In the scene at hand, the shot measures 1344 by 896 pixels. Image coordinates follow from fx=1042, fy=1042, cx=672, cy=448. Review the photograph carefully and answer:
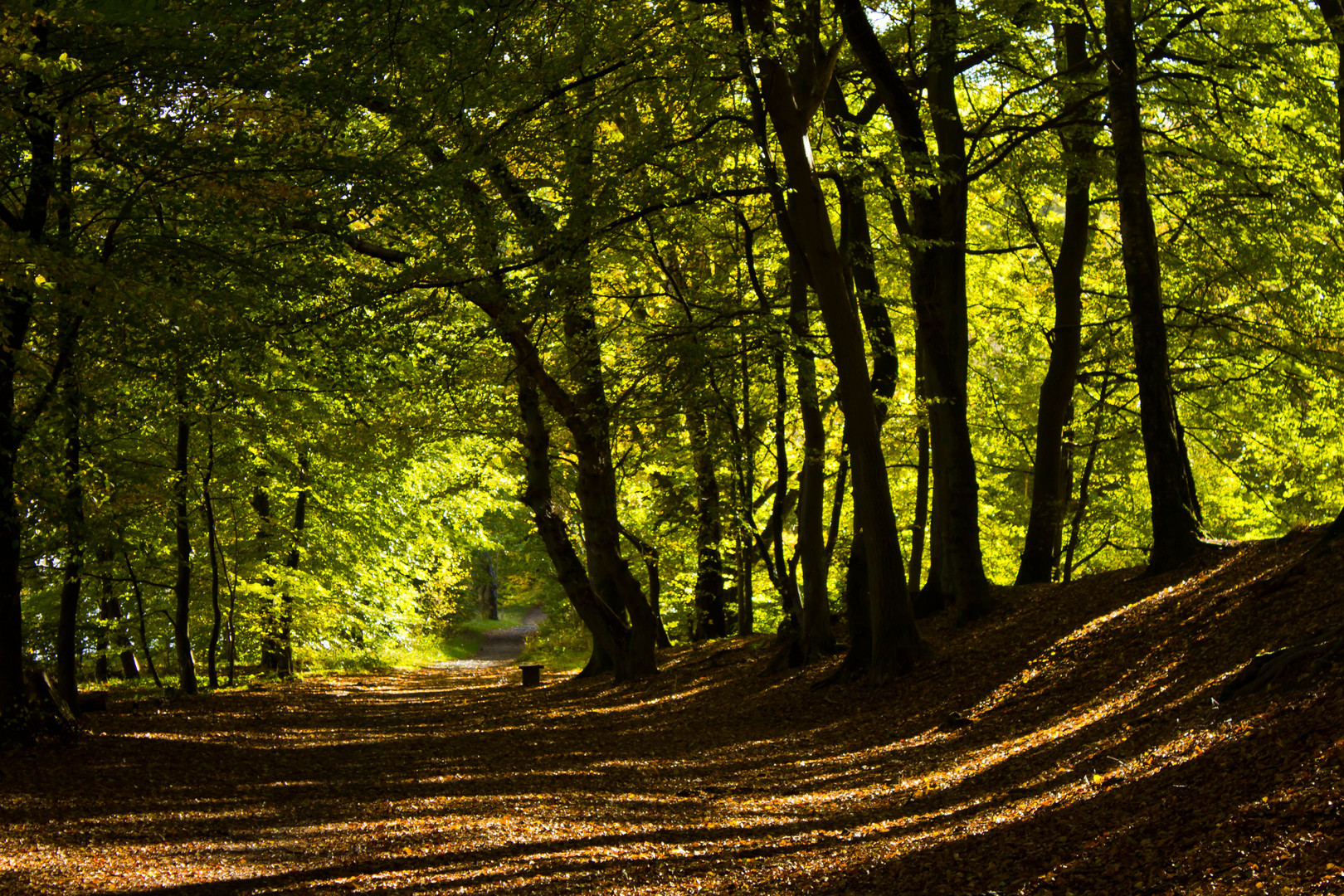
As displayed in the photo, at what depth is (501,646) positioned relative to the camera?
47.3m

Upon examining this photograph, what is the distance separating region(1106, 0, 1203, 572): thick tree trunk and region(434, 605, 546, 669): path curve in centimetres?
2491

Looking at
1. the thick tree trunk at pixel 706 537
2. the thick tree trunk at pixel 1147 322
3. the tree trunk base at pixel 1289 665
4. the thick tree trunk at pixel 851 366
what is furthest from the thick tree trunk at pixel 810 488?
the tree trunk base at pixel 1289 665

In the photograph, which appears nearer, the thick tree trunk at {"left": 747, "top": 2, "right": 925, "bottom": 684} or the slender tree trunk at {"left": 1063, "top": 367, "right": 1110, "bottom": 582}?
the thick tree trunk at {"left": 747, "top": 2, "right": 925, "bottom": 684}

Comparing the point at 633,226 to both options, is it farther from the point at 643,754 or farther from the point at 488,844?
the point at 488,844

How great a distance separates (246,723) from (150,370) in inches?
216

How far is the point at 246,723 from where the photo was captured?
47.7 feet

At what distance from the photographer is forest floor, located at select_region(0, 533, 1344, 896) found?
16.3ft

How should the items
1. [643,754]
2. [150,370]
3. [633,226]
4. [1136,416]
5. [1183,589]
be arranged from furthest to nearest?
[1136,416], [633,226], [150,370], [643,754], [1183,589]

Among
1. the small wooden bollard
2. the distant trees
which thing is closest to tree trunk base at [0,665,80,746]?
the distant trees

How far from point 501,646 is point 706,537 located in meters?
30.2

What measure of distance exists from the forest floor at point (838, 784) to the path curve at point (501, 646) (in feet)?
69.3

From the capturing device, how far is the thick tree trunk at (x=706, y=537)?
1703 cm

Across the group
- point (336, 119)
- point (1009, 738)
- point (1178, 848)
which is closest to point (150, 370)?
point (336, 119)

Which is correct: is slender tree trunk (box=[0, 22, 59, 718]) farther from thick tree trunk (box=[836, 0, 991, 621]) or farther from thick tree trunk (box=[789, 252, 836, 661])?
thick tree trunk (box=[836, 0, 991, 621])
